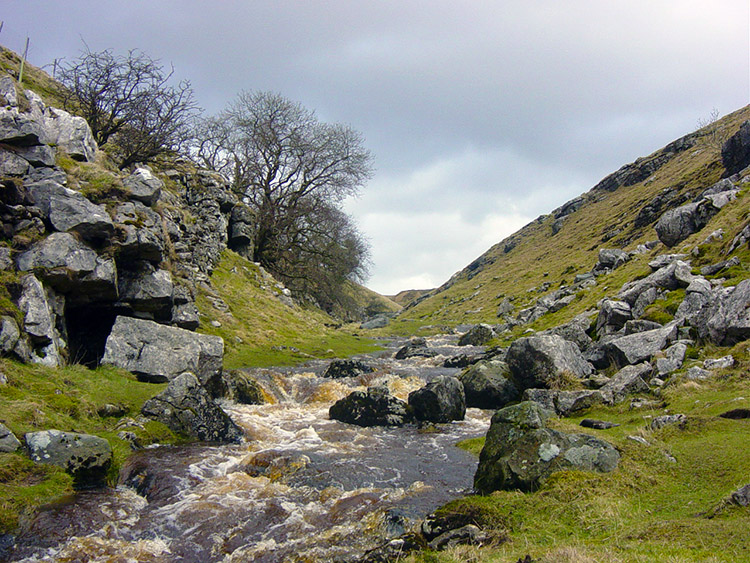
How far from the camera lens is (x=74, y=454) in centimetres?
954

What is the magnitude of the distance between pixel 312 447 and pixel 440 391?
20.6ft

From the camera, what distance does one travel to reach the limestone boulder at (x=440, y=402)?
58.0 ft

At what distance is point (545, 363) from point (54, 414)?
17478 mm

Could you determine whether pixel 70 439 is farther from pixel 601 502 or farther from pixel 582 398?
pixel 582 398

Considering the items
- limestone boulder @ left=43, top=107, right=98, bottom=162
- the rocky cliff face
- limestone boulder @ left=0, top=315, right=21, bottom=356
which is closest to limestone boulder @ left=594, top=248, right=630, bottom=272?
the rocky cliff face

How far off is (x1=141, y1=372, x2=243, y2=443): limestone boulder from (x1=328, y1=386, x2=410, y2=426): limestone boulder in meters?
4.84

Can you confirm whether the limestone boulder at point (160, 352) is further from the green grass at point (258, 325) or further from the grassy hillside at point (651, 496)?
the grassy hillside at point (651, 496)

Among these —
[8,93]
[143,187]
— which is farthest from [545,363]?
[8,93]

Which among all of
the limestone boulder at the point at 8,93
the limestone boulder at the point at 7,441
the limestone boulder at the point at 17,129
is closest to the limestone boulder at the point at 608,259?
the limestone boulder at the point at 17,129

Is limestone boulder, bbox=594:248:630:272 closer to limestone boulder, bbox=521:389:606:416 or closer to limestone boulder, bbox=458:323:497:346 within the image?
limestone boulder, bbox=458:323:497:346

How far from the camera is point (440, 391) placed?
1794 centimetres

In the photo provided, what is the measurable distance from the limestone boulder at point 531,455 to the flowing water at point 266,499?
1208 mm

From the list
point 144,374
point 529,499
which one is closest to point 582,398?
point 529,499

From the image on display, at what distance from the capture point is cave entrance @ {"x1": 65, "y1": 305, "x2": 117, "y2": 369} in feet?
54.3
